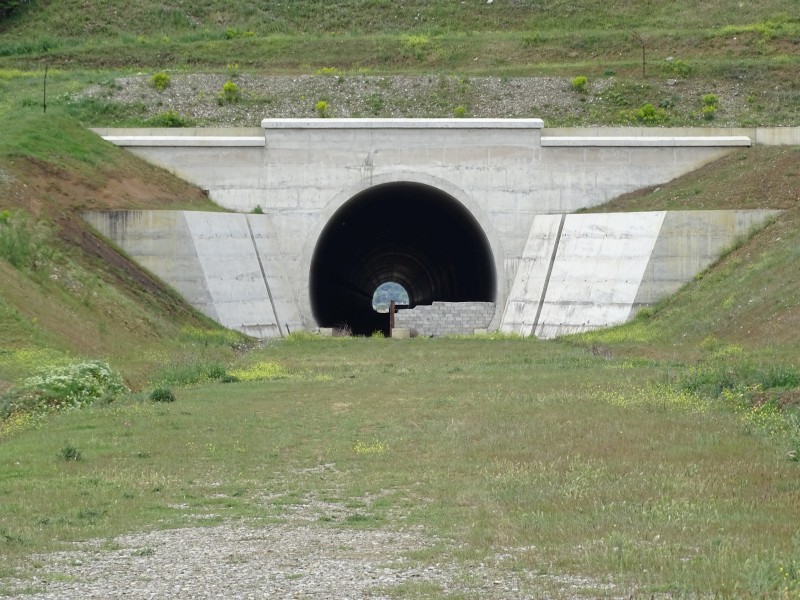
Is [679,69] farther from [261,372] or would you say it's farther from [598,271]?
[261,372]

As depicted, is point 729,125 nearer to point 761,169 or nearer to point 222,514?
point 761,169

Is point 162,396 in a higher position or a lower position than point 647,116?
lower

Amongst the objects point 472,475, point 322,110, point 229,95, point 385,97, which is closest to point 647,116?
point 385,97

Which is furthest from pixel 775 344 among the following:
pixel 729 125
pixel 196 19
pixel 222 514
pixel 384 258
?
pixel 196 19

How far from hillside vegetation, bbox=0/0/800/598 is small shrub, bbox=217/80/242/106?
0.17m

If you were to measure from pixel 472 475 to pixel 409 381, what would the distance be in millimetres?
11152

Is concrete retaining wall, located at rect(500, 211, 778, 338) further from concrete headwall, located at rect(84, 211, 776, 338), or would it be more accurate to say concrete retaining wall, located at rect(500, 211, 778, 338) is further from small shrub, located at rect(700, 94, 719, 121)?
small shrub, located at rect(700, 94, 719, 121)

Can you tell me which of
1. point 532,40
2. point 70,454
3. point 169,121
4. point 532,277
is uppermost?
point 532,40

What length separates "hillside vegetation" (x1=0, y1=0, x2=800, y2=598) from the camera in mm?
10227

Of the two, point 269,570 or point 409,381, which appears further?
point 409,381

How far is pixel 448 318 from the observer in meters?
41.6

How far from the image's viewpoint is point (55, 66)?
58812mm

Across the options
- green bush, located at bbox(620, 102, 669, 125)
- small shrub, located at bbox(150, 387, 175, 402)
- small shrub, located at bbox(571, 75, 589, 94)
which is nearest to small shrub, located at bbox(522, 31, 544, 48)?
small shrub, located at bbox(571, 75, 589, 94)

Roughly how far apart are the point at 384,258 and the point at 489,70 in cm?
1574
